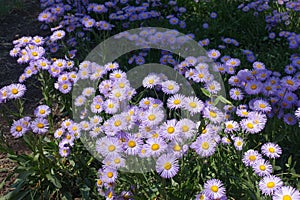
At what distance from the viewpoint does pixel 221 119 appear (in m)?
2.29

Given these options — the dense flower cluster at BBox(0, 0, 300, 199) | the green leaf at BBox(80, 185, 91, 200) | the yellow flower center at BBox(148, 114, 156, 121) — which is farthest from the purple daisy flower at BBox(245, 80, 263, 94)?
the green leaf at BBox(80, 185, 91, 200)

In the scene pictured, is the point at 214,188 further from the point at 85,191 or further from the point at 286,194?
the point at 85,191

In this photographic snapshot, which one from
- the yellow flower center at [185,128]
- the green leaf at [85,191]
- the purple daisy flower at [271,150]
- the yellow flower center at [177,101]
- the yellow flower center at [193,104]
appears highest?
the yellow flower center at [185,128]

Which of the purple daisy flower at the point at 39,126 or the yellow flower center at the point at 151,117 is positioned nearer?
the yellow flower center at the point at 151,117

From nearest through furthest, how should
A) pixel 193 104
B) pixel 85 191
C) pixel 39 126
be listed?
pixel 193 104 → pixel 39 126 → pixel 85 191

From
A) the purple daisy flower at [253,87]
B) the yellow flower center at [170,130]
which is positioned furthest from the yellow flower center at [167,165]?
the purple daisy flower at [253,87]

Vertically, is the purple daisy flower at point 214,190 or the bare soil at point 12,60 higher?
the purple daisy flower at point 214,190

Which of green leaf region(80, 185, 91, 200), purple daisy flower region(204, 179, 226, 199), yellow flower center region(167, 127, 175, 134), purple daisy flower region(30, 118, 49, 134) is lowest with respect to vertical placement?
green leaf region(80, 185, 91, 200)

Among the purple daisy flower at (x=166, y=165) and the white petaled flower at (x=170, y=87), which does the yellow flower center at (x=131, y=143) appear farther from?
the white petaled flower at (x=170, y=87)

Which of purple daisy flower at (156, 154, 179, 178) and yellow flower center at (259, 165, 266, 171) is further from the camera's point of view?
yellow flower center at (259, 165, 266, 171)

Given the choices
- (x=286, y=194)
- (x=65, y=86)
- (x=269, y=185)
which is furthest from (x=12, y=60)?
(x=286, y=194)

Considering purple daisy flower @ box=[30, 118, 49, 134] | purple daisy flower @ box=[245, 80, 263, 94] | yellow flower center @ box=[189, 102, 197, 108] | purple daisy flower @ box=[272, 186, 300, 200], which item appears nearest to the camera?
purple daisy flower @ box=[272, 186, 300, 200]

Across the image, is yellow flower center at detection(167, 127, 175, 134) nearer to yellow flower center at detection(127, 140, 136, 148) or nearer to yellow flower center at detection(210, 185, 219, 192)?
yellow flower center at detection(127, 140, 136, 148)

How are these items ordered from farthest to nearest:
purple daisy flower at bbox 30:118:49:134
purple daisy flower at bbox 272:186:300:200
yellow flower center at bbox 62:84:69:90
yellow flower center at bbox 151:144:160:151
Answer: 1. yellow flower center at bbox 62:84:69:90
2. purple daisy flower at bbox 30:118:49:134
3. yellow flower center at bbox 151:144:160:151
4. purple daisy flower at bbox 272:186:300:200
